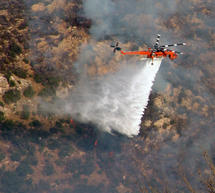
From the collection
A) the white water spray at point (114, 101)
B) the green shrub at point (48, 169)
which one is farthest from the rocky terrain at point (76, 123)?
the white water spray at point (114, 101)

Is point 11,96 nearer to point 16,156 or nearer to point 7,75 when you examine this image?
point 7,75

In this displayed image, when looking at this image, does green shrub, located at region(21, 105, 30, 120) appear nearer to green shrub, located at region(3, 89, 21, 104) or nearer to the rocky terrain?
the rocky terrain

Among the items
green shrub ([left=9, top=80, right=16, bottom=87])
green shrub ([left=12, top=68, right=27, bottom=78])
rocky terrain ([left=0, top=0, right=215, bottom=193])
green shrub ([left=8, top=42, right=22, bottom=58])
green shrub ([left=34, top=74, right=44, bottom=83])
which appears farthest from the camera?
green shrub ([left=34, top=74, right=44, bottom=83])

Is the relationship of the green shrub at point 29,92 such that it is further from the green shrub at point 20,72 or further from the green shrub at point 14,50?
the green shrub at point 14,50

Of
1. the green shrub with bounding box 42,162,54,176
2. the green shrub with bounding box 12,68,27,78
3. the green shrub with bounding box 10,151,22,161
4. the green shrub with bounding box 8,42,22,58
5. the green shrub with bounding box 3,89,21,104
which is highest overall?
the green shrub with bounding box 8,42,22,58

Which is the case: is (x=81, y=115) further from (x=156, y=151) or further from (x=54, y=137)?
(x=156, y=151)

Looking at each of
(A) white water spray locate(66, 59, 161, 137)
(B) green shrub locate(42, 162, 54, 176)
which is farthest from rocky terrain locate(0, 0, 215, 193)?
(A) white water spray locate(66, 59, 161, 137)

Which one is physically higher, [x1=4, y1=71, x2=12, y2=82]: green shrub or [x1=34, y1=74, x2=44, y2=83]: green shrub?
[x1=4, y1=71, x2=12, y2=82]: green shrub

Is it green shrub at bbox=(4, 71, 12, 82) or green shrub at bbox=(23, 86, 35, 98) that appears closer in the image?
green shrub at bbox=(4, 71, 12, 82)
